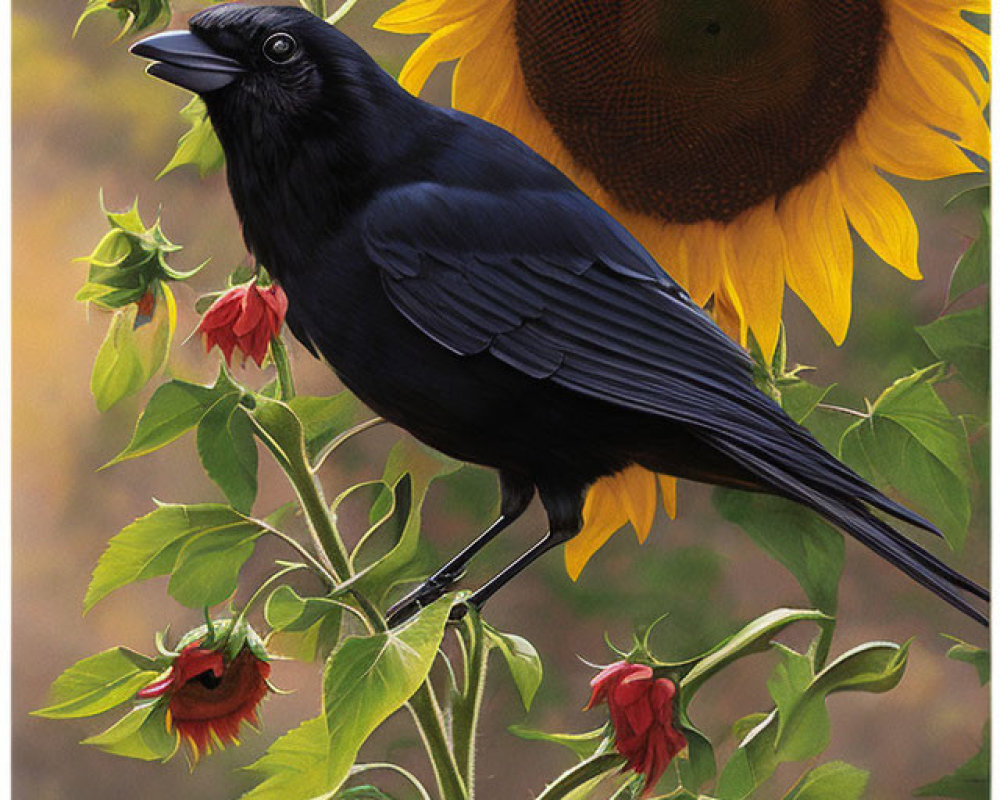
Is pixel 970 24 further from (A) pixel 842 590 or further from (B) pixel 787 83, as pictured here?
(A) pixel 842 590

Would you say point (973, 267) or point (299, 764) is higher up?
point (973, 267)

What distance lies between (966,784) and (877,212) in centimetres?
42

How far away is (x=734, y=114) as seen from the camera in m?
0.84

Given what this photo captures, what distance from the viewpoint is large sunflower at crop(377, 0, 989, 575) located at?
83 cm

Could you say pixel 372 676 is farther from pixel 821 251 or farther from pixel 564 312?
pixel 821 251

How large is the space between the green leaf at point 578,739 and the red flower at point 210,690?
0.19 m

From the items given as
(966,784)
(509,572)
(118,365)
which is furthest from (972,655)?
(118,365)

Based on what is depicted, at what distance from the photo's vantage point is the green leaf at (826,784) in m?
0.87

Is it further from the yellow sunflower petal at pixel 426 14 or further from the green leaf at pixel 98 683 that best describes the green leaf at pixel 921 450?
the green leaf at pixel 98 683

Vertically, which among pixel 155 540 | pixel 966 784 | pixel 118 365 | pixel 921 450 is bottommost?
pixel 966 784

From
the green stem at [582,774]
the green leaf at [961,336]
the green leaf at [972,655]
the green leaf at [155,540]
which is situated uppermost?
the green leaf at [155,540]

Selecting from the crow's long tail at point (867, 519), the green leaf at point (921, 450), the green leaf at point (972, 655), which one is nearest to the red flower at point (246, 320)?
the crow's long tail at point (867, 519)

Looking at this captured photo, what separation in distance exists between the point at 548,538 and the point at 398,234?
238mm

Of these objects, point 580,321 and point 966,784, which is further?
point 966,784
